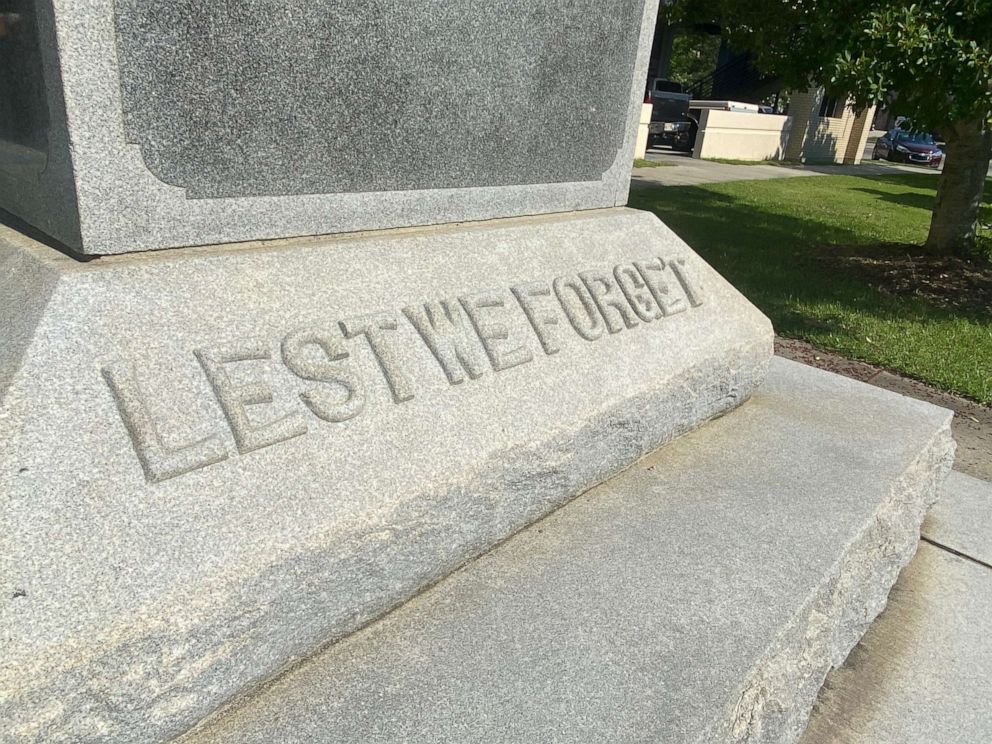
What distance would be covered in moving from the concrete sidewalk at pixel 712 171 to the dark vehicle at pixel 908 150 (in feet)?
14.6

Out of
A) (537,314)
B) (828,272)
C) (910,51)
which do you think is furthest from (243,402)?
(828,272)

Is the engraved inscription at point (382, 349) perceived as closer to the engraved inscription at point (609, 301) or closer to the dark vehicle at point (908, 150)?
the engraved inscription at point (609, 301)

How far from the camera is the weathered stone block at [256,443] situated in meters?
1.45

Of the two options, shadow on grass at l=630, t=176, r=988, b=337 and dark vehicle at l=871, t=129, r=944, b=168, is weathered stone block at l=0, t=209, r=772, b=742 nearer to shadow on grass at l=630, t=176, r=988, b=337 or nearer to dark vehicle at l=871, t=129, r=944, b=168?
shadow on grass at l=630, t=176, r=988, b=337

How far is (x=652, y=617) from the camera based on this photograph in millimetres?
1962

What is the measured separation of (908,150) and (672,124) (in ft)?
39.3

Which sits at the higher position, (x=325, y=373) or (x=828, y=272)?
(x=325, y=373)

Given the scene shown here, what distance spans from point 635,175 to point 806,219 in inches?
182

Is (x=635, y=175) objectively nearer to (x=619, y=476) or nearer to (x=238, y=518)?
(x=619, y=476)

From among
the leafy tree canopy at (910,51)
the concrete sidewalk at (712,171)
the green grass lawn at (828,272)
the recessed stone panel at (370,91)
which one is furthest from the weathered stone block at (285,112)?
the concrete sidewalk at (712,171)

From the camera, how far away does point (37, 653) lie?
134 centimetres

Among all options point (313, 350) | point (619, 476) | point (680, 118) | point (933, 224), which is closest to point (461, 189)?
point (313, 350)

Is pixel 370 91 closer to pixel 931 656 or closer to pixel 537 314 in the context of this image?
pixel 537 314

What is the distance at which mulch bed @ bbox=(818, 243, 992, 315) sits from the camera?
22.3 feet
